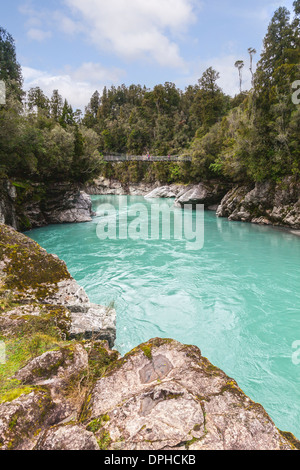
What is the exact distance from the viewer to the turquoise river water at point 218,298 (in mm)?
4422

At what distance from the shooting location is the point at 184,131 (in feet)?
156

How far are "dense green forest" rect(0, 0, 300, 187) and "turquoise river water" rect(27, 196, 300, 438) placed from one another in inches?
243

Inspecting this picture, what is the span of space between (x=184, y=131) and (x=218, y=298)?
46934 mm

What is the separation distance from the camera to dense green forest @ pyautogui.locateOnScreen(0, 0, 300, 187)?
1488 cm

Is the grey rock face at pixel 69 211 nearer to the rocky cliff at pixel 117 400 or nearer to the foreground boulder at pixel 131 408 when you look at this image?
the rocky cliff at pixel 117 400

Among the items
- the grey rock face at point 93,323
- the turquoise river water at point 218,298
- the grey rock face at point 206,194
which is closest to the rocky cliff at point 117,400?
the grey rock face at point 93,323

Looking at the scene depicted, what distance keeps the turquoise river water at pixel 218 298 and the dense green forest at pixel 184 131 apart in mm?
6160

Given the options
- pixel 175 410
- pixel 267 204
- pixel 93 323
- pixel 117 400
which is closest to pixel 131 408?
pixel 117 400

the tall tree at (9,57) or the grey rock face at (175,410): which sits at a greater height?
the tall tree at (9,57)

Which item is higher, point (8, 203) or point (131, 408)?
point (8, 203)

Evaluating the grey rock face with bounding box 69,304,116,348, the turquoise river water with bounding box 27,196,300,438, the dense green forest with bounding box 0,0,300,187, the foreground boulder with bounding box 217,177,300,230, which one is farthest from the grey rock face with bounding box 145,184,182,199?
the grey rock face with bounding box 69,304,116,348

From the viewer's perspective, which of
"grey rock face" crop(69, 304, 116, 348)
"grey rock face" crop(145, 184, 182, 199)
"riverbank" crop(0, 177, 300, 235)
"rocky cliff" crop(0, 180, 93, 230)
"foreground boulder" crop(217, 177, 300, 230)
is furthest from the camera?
"grey rock face" crop(145, 184, 182, 199)

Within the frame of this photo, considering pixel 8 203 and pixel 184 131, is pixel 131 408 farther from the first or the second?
pixel 184 131

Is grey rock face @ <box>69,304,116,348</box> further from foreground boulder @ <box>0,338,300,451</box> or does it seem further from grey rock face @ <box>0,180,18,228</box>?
grey rock face @ <box>0,180,18,228</box>
